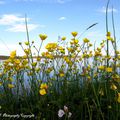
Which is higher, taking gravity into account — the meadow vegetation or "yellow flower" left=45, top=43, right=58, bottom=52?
"yellow flower" left=45, top=43, right=58, bottom=52

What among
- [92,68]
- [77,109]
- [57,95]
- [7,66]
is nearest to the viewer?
[77,109]

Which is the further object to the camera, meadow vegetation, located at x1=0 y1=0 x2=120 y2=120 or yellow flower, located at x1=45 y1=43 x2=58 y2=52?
yellow flower, located at x1=45 y1=43 x2=58 y2=52

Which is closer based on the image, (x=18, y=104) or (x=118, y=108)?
(x=118, y=108)

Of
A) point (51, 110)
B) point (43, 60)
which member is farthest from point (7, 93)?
point (51, 110)

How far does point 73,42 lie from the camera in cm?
435

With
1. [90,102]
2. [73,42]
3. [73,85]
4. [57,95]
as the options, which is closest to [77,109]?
[90,102]

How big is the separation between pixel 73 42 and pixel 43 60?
1.94 feet

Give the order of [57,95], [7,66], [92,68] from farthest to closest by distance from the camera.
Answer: [92,68]
[7,66]
[57,95]

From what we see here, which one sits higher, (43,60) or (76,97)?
(43,60)

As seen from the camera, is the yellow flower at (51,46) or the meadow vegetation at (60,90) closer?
the meadow vegetation at (60,90)

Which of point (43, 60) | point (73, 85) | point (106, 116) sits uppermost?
point (43, 60)

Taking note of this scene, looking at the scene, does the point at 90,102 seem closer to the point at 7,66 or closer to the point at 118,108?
the point at 118,108

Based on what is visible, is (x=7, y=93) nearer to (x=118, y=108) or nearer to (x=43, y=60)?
(x=43, y=60)

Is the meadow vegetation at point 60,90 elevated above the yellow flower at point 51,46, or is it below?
below
